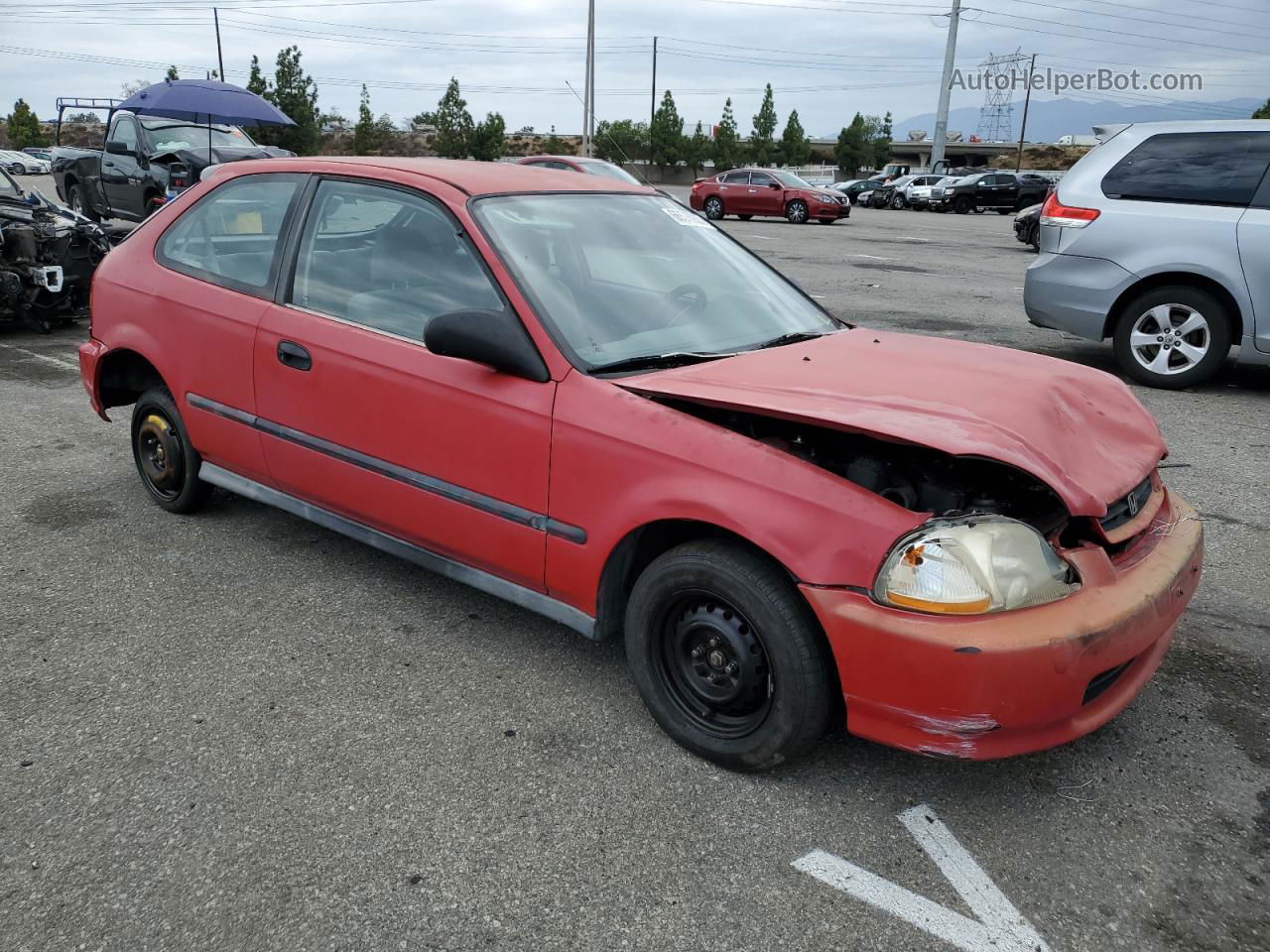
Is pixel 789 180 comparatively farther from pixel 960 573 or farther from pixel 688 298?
pixel 960 573

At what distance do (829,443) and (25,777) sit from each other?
233cm

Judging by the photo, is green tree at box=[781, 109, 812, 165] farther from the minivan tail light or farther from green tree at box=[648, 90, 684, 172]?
the minivan tail light

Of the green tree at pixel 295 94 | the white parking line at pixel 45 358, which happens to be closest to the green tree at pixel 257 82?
the green tree at pixel 295 94

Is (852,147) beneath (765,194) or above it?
above

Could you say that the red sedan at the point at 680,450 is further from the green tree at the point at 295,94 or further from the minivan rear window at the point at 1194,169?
the green tree at the point at 295,94

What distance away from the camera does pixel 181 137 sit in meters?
14.2

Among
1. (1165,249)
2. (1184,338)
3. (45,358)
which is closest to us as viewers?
(1165,249)

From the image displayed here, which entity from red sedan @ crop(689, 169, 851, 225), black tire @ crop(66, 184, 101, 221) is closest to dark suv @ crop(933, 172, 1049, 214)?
red sedan @ crop(689, 169, 851, 225)

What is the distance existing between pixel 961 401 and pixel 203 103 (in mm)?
13153

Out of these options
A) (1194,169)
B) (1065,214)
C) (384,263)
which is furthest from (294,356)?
(1194,169)

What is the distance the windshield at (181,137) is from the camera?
1388 cm

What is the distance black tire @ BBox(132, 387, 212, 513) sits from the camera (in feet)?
14.1

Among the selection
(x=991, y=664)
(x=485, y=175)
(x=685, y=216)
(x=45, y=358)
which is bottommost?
(x=45, y=358)

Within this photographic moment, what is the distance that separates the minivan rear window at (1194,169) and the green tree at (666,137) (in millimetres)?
62572
